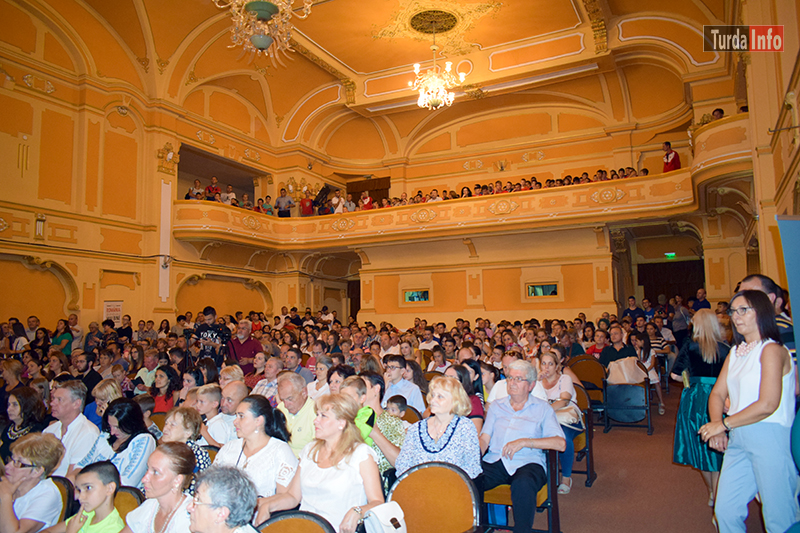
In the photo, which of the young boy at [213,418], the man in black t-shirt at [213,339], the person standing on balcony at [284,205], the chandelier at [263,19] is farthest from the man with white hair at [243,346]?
the person standing on balcony at [284,205]

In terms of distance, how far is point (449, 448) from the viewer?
2.91m

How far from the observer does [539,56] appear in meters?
13.8

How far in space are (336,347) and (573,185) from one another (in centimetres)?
734

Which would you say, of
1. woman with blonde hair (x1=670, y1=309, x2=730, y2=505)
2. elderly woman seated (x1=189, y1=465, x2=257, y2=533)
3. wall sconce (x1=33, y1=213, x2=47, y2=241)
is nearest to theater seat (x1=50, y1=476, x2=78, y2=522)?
elderly woman seated (x1=189, y1=465, x2=257, y2=533)

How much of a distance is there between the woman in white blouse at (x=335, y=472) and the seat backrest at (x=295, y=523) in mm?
359

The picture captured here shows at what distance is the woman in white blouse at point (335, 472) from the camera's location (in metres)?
2.50

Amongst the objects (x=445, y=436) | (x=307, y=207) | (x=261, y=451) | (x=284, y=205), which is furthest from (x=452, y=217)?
(x=261, y=451)

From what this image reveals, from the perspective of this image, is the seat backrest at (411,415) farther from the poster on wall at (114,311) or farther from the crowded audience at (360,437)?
the poster on wall at (114,311)

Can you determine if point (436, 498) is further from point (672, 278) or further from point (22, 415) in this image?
point (672, 278)

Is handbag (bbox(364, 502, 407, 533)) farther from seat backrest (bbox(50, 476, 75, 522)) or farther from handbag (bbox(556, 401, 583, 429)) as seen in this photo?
handbag (bbox(556, 401, 583, 429))

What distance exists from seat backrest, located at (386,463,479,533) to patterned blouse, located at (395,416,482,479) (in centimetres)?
32

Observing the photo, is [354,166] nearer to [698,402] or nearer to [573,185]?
[573,185]

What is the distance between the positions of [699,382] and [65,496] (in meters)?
3.80

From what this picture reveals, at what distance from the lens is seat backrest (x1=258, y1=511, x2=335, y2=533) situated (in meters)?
2.06
